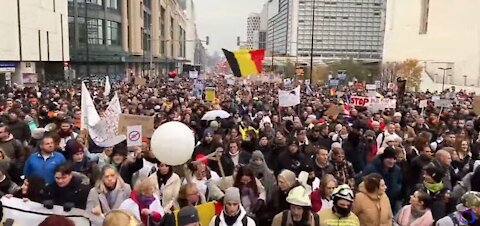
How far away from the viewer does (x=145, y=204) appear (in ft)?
17.6

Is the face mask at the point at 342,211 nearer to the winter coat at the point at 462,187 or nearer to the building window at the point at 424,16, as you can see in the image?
the winter coat at the point at 462,187

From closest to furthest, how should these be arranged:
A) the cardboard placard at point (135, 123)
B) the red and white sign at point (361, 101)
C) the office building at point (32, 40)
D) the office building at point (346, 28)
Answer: the cardboard placard at point (135, 123), the red and white sign at point (361, 101), the office building at point (32, 40), the office building at point (346, 28)

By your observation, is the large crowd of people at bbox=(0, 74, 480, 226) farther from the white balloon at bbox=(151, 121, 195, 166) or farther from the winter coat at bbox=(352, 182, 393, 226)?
the white balloon at bbox=(151, 121, 195, 166)

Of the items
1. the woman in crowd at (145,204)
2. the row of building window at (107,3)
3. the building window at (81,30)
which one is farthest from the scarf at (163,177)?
the row of building window at (107,3)

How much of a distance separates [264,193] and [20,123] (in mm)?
5533

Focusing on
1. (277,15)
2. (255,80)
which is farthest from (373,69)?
(277,15)

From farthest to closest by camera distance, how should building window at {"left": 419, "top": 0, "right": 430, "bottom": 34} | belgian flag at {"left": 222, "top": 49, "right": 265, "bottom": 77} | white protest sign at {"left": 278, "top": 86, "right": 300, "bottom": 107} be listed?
building window at {"left": 419, "top": 0, "right": 430, "bottom": 34} < belgian flag at {"left": 222, "top": 49, "right": 265, "bottom": 77} < white protest sign at {"left": 278, "top": 86, "right": 300, "bottom": 107}

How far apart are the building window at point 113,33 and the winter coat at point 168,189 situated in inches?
2210

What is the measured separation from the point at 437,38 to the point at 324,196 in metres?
72.2

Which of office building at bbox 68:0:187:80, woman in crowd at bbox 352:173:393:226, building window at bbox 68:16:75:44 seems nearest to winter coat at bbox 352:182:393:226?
woman in crowd at bbox 352:173:393:226

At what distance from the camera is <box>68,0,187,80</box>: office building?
180 feet

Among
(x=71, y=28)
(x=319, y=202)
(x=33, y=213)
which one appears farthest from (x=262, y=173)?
(x=71, y=28)

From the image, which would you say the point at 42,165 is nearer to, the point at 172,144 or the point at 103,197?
the point at 103,197

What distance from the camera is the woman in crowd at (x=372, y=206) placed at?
18.5 feet
